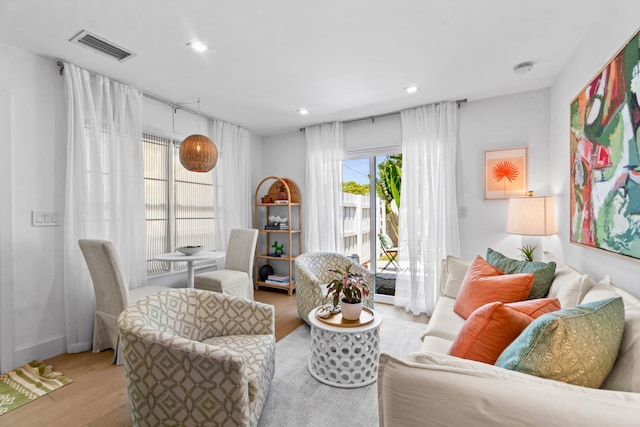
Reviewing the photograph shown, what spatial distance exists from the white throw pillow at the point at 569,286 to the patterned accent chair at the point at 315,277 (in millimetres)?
1314

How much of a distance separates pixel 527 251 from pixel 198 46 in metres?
3.48

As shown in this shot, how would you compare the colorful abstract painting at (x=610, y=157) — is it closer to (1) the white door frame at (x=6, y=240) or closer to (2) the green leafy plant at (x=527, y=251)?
(2) the green leafy plant at (x=527, y=251)

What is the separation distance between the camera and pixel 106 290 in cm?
243

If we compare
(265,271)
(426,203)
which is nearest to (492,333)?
(426,203)

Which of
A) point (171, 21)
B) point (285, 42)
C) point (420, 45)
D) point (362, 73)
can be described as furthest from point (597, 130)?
point (171, 21)

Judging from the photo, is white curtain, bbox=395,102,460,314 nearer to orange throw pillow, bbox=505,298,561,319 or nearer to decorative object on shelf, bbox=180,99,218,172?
orange throw pillow, bbox=505,298,561,319

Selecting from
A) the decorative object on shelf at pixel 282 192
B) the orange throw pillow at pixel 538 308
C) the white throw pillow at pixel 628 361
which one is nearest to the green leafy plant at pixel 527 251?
the orange throw pillow at pixel 538 308

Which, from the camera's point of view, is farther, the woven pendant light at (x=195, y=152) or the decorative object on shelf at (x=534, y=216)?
the woven pendant light at (x=195, y=152)

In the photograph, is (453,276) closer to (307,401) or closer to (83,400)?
(307,401)

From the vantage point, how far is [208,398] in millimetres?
1312

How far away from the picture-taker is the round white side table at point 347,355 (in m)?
2.03

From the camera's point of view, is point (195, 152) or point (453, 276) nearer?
point (453, 276)

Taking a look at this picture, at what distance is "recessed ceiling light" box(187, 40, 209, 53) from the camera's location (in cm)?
224

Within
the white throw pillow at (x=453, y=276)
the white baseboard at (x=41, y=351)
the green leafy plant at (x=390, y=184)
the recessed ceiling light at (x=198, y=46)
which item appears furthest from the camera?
the green leafy plant at (x=390, y=184)
